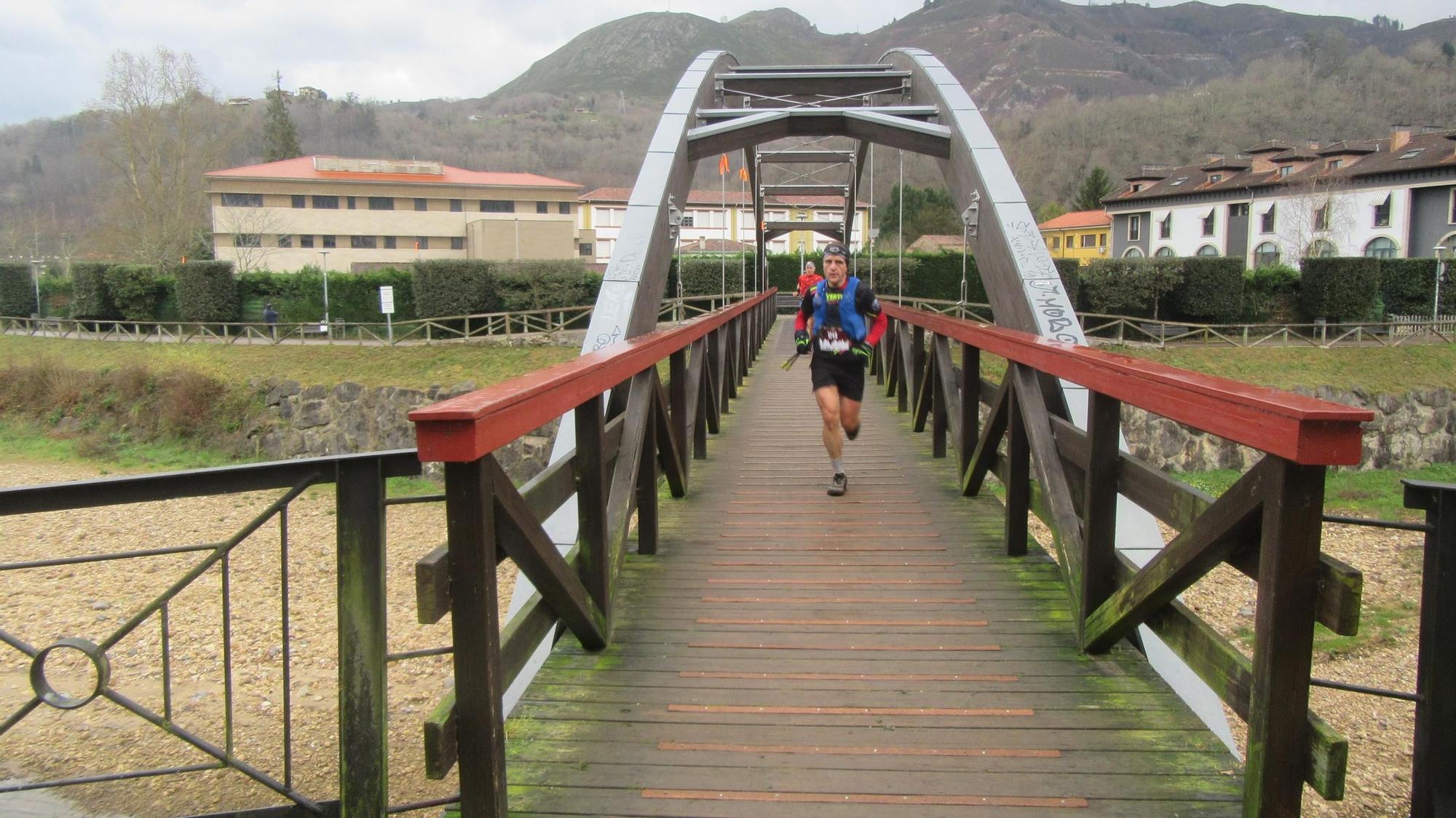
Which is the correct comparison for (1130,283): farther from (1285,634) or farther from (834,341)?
(1285,634)

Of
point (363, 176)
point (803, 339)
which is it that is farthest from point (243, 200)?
point (803, 339)

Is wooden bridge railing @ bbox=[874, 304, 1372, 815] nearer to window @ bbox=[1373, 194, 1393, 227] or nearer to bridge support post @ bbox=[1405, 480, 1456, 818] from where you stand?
bridge support post @ bbox=[1405, 480, 1456, 818]

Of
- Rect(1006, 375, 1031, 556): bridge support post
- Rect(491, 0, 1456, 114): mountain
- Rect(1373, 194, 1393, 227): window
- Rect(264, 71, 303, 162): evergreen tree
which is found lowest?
Rect(1006, 375, 1031, 556): bridge support post

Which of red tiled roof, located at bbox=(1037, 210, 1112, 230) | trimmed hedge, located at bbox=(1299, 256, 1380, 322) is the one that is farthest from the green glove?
red tiled roof, located at bbox=(1037, 210, 1112, 230)

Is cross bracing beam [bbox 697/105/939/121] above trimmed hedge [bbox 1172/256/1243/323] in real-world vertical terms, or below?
above

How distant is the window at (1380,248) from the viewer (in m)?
38.4

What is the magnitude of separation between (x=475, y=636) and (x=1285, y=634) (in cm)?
178

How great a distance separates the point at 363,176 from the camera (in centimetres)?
4978

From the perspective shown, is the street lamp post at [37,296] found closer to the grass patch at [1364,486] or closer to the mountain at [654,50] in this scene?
the grass patch at [1364,486]

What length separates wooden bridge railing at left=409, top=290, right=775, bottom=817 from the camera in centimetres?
225

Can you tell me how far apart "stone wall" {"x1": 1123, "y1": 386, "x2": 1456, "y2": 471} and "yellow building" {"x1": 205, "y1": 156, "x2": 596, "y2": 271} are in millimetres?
34001

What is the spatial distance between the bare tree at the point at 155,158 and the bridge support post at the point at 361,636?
4219 centimetres

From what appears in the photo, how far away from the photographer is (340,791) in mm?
2334

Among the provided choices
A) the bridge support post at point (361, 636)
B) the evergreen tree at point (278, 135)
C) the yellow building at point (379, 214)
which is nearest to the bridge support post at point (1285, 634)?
the bridge support post at point (361, 636)
